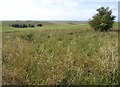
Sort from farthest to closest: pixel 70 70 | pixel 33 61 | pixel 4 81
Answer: pixel 33 61, pixel 70 70, pixel 4 81

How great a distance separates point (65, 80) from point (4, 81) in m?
1.28

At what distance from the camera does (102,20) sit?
100 ft

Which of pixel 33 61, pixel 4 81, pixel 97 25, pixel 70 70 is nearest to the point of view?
pixel 4 81

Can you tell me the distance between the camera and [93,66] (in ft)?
19.6

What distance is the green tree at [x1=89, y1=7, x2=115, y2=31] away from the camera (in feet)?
98.3

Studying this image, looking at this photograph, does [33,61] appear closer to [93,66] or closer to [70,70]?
[70,70]

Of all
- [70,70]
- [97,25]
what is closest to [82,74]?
[70,70]

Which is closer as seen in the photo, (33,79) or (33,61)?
(33,79)

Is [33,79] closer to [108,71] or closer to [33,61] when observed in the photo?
[33,61]

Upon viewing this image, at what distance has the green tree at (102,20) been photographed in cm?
2997

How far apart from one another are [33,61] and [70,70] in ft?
3.25

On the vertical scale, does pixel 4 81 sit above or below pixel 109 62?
below

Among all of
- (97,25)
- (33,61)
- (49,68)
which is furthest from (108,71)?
(97,25)

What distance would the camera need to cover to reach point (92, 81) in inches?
211
